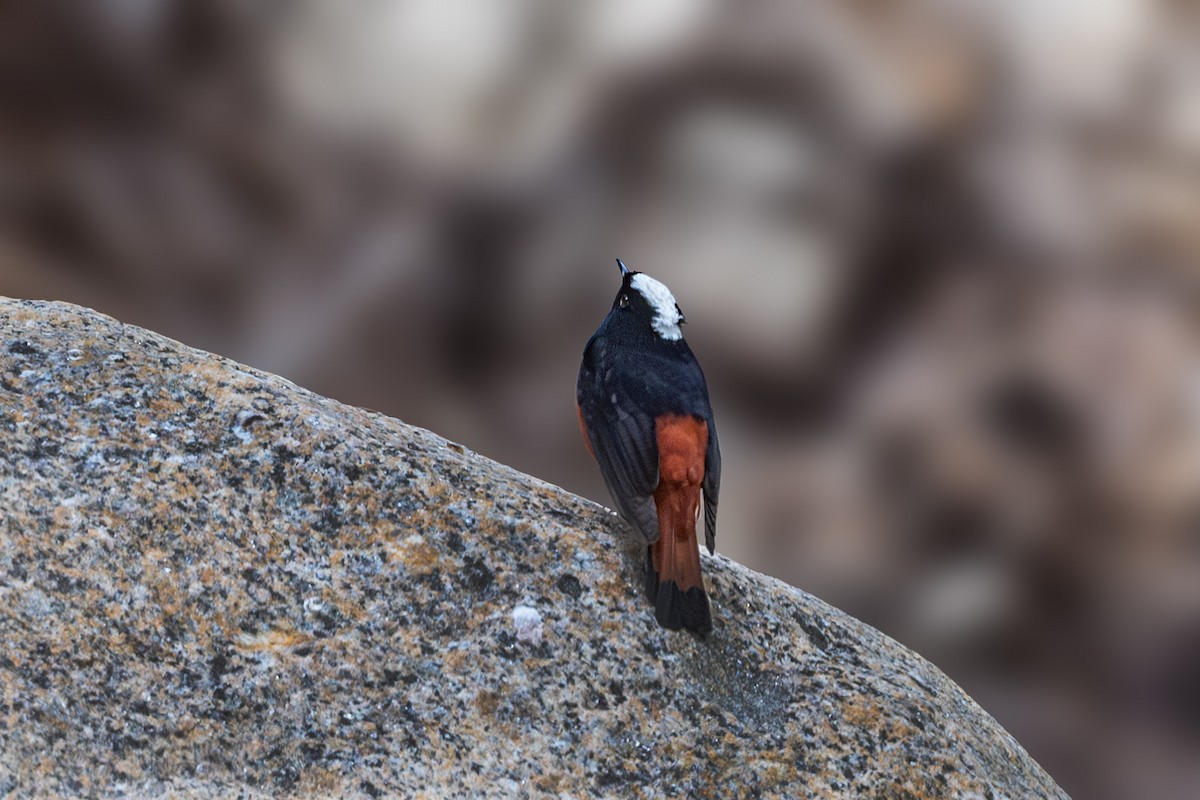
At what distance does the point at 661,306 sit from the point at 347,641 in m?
1.81

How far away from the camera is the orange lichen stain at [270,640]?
306cm

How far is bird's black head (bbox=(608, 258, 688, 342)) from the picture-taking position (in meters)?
4.26

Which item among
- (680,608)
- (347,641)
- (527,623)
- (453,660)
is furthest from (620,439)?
(347,641)

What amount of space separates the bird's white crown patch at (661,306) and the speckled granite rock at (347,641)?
0.85m

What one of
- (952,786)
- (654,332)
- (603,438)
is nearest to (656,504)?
(603,438)

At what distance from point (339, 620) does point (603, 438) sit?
1107 mm

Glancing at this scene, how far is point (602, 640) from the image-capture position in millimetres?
3289

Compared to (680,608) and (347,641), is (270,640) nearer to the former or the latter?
(347,641)

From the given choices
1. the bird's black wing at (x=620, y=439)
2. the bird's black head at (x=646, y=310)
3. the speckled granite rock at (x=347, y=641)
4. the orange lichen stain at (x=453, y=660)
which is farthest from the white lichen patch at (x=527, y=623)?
the bird's black head at (x=646, y=310)

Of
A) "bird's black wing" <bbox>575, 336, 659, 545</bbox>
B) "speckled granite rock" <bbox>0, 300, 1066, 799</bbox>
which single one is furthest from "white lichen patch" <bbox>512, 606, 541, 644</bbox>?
"bird's black wing" <bbox>575, 336, 659, 545</bbox>

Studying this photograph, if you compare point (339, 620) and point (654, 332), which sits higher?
point (654, 332)

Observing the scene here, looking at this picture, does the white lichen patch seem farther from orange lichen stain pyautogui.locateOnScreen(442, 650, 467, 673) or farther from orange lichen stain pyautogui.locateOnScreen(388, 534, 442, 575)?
orange lichen stain pyautogui.locateOnScreen(388, 534, 442, 575)

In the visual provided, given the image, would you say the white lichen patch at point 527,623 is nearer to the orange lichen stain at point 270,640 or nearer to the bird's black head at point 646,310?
the orange lichen stain at point 270,640

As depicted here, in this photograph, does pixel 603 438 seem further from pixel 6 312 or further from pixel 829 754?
pixel 6 312
